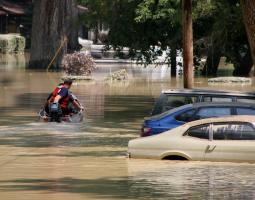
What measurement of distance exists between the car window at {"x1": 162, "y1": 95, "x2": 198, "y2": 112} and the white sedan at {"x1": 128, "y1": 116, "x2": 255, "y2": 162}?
9.31ft

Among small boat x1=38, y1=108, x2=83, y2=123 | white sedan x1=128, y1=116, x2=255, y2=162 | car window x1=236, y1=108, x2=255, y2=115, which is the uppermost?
car window x1=236, y1=108, x2=255, y2=115

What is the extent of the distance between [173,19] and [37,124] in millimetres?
18595

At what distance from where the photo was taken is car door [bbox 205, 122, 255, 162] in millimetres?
17328

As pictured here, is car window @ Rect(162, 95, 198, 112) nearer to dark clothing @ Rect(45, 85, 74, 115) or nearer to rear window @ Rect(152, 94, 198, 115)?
rear window @ Rect(152, 94, 198, 115)

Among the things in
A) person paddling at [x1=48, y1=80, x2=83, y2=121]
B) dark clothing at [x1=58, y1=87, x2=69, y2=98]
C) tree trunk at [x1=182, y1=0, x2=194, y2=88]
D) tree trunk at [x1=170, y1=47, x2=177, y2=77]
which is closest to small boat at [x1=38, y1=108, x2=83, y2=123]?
person paddling at [x1=48, y1=80, x2=83, y2=121]

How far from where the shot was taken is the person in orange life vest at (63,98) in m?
27.1

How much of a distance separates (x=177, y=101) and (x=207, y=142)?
11.6ft

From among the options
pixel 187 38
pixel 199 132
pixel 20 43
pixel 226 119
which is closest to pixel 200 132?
pixel 199 132

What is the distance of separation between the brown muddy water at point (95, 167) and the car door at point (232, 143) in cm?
19

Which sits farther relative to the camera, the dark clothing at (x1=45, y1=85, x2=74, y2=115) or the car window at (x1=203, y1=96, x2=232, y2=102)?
the dark clothing at (x1=45, y1=85, x2=74, y2=115)

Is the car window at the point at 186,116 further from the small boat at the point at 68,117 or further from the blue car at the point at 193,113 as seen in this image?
the small boat at the point at 68,117

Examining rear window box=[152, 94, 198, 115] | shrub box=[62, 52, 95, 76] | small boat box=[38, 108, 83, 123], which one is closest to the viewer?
rear window box=[152, 94, 198, 115]

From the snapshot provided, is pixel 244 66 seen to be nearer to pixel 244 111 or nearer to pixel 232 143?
pixel 244 111

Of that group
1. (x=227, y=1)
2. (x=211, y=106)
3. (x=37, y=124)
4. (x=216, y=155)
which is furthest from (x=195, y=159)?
(x=227, y=1)
